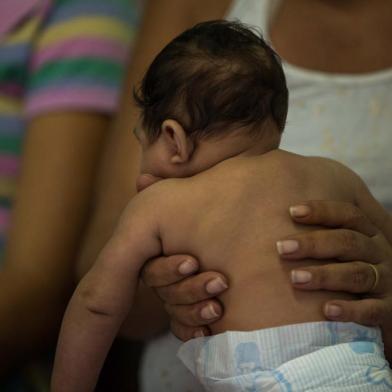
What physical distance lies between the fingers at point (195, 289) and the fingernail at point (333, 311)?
111 millimetres

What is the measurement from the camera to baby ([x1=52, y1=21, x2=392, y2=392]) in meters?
0.62

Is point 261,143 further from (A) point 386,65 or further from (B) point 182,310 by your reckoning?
(A) point 386,65

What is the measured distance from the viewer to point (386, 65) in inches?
40.2

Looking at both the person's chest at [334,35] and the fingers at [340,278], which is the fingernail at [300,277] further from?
the person's chest at [334,35]

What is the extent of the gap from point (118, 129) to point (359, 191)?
454 millimetres

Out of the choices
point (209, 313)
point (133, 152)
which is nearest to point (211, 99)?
point (209, 313)

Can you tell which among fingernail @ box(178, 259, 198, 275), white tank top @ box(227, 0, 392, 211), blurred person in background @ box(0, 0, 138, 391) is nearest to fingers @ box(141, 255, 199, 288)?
fingernail @ box(178, 259, 198, 275)

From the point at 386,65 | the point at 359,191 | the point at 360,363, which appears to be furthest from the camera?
the point at 386,65

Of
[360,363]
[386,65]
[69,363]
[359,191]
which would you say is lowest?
[69,363]

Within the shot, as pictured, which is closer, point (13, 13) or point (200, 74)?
point (200, 74)

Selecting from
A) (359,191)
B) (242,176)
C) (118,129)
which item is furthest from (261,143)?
(118,129)

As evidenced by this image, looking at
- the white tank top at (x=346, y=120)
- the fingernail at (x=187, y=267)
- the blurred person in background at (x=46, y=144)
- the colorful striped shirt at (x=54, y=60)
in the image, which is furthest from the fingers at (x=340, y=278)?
the colorful striped shirt at (x=54, y=60)

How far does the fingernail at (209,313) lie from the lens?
0.64 meters

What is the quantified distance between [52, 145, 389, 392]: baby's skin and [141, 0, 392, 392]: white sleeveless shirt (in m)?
0.26
